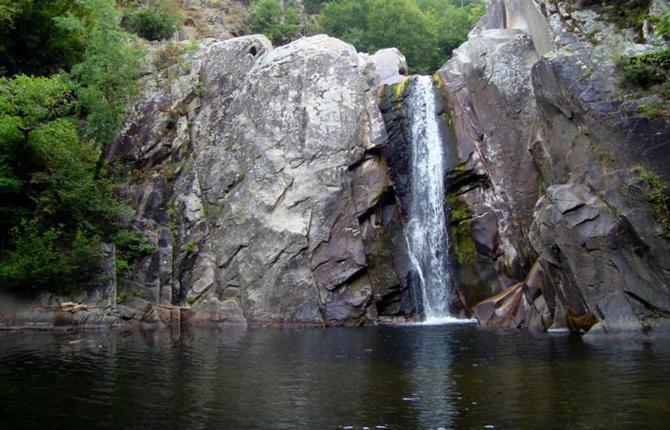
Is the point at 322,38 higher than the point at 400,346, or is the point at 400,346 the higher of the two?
the point at 322,38

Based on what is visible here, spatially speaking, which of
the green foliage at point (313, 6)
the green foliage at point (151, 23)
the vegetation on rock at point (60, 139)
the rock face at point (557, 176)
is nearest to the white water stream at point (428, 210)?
the rock face at point (557, 176)

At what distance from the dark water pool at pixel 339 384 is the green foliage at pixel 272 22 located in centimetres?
3760

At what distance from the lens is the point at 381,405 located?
12.9 meters

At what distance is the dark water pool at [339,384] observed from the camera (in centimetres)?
1167

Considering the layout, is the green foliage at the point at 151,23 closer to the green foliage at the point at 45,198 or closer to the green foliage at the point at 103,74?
the green foliage at the point at 103,74

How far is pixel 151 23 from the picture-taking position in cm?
4856

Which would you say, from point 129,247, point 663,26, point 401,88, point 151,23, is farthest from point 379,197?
point 151,23

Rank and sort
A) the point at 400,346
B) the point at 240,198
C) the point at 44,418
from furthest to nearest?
the point at 240,198 < the point at 400,346 < the point at 44,418

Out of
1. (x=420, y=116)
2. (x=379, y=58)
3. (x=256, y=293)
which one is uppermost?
(x=379, y=58)

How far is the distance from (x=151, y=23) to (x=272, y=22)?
1230 cm

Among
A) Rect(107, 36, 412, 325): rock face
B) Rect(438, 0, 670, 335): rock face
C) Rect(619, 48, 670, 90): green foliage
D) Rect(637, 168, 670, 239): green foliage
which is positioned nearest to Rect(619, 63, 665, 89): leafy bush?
Rect(619, 48, 670, 90): green foliage

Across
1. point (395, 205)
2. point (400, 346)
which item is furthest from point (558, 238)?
point (395, 205)

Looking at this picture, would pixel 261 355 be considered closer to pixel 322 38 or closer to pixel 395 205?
pixel 395 205

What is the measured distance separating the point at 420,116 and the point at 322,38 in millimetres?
8188
